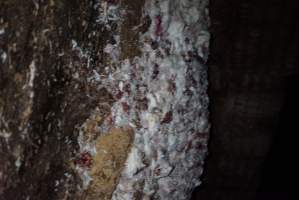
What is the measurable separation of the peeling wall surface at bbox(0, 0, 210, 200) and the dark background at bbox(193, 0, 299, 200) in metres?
0.06

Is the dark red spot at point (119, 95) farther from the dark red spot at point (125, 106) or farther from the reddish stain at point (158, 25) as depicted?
the reddish stain at point (158, 25)

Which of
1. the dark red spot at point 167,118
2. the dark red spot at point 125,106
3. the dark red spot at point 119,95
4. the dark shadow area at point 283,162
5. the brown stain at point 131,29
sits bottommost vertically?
the dark shadow area at point 283,162

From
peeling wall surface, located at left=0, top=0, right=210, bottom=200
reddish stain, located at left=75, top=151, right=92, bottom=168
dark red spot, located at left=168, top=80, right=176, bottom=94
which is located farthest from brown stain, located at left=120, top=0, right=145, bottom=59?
reddish stain, located at left=75, top=151, right=92, bottom=168

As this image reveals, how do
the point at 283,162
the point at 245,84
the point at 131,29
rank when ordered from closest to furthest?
the point at 131,29, the point at 245,84, the point at 283,162

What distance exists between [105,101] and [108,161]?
0.50 ft

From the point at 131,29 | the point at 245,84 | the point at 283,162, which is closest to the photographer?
the point at 131,29

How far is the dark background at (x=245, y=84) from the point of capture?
1.14 meters

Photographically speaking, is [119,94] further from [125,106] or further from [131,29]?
[131,29]

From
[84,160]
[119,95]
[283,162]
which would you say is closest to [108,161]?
[84,160]

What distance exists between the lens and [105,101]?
3.54 feet

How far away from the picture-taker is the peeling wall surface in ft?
2.86

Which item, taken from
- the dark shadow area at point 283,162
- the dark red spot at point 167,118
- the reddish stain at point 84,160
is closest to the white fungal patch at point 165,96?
the dark red spot at point 167,118

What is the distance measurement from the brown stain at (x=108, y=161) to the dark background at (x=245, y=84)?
30cm

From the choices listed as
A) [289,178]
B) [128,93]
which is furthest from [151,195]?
[289,178]
